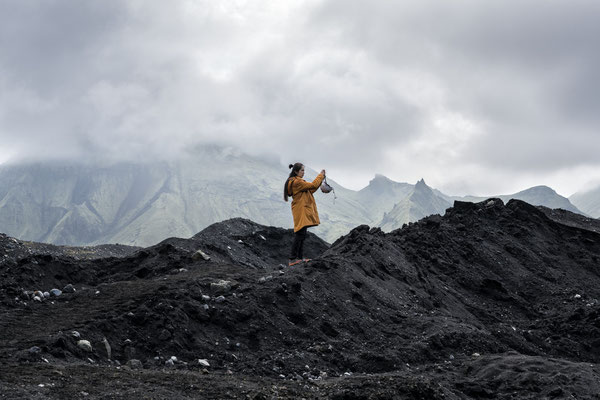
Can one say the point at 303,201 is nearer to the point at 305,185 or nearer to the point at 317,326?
the point at 305,185

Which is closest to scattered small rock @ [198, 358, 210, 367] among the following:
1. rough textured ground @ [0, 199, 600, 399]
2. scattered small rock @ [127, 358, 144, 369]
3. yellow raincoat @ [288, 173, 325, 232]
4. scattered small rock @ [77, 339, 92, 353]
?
rough textured ground @ [0, 199, 600, 399]

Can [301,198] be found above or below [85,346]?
above

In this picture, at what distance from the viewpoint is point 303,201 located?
14891 millimetres

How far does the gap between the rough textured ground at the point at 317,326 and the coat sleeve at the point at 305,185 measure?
5.94ft

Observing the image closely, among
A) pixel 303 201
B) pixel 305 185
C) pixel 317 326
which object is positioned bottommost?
pixel 317 326

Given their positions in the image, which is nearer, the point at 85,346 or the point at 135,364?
the point at 135,364

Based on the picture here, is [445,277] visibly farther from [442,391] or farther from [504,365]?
[442,391]

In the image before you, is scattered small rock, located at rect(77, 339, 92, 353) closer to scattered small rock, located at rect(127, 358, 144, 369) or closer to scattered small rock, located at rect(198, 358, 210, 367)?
scattered small rock, located at rect(127, 358, 144, 369)

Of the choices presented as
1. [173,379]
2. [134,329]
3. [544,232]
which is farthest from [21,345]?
[544,232]

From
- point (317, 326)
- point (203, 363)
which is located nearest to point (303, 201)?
point (317, 326)

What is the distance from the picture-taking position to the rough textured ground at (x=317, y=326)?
26.5ft

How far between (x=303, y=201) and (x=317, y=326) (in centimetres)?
426

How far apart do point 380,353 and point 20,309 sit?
683cm

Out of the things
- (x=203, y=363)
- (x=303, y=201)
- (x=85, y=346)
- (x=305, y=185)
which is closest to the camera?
(x=85, y=346)
